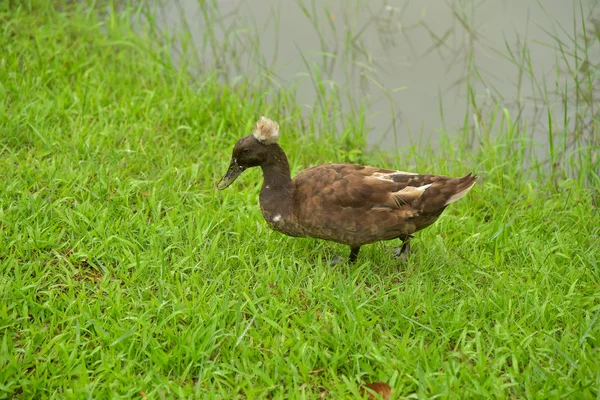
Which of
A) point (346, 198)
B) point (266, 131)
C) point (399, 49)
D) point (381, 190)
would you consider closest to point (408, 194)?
point (381, 190)

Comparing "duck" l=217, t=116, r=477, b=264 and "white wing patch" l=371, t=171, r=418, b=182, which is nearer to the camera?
"duck" l=217, t=116, r=477, b=264

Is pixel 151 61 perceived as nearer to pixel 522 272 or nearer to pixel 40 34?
pixel 40 34

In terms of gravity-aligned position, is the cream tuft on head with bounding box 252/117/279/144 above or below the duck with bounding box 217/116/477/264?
above

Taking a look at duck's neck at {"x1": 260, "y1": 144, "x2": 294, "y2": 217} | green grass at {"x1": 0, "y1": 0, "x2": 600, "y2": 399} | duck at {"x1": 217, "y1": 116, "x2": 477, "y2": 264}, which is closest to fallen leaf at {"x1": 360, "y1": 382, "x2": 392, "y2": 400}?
green grass at {"x1": 0, "y1": 0, "x2": 600, "y2": 399}

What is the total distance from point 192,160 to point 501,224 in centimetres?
235

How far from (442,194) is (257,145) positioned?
1155 millimetres

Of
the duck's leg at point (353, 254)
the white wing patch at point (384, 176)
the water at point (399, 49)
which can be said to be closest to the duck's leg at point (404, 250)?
the duck's leg at point (353, 254)

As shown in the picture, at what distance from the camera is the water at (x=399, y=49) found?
6051mm

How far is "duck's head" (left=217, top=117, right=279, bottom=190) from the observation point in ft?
13.2

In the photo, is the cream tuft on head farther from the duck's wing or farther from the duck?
the duck's wing

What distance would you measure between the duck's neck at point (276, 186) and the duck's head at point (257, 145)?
0.05 meters

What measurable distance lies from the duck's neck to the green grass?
0.29 metres

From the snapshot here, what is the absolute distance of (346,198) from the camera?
12.6ft

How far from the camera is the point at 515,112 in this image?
19.8 ft
